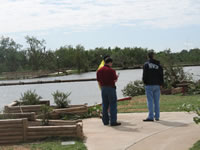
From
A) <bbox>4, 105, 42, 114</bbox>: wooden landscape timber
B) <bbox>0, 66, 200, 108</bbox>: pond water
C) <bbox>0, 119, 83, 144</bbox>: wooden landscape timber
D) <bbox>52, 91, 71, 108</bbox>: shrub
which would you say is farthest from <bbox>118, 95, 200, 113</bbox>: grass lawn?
<bbox>0, 119, 83, 144</bbox>: wooden landscape timber

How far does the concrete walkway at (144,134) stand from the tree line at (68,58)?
69.7 m

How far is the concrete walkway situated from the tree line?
69704 mm

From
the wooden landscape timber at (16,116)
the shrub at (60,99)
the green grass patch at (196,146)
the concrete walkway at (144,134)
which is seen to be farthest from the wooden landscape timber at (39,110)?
the green grass patch at (196,146)

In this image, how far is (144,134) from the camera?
8422mm

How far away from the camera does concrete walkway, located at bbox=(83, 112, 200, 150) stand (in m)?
7.44

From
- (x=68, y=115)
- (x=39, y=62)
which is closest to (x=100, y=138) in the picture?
(x=68, y=115)

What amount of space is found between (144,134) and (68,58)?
255ft

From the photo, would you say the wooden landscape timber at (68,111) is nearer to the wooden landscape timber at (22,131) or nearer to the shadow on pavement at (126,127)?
the shadow on pavement at (126,127)

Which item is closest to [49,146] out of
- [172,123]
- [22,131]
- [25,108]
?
[22,131]

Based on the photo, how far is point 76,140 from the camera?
26.9ft

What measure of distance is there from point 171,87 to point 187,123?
416 inches

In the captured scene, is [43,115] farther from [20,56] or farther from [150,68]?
[20,56]

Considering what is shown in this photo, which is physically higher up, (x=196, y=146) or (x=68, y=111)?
(x=68, y=111)

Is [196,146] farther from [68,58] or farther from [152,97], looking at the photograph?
[68,58]
